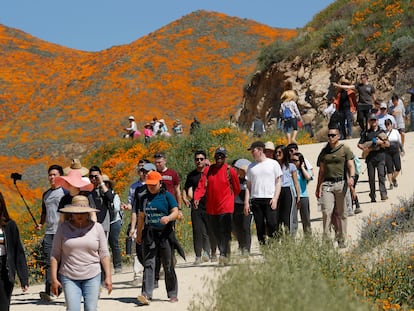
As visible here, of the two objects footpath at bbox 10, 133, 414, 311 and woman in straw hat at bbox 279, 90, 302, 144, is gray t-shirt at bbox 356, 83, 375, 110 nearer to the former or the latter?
woman in straw hat at bbox 279, 90, 302, 144

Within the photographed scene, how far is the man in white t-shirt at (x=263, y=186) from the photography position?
37.5ft

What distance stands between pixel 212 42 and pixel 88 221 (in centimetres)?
6940

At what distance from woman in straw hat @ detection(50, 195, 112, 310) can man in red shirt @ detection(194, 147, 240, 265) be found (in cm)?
413

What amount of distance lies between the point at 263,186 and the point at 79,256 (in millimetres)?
4492

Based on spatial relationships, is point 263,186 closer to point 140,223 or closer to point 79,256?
point 140,223

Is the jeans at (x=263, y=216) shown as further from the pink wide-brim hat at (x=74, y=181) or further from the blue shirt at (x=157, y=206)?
Result: the pink wide-brim hat at (x=74, y=181)

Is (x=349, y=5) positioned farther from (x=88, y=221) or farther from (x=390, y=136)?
(x=88, y=221)

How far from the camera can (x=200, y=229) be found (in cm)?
1291

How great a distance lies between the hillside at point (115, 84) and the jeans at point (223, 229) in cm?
4053

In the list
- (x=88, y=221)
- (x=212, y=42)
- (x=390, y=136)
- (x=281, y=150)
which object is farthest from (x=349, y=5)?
(x=212, y=42)

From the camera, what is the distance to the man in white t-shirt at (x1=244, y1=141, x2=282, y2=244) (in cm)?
1144

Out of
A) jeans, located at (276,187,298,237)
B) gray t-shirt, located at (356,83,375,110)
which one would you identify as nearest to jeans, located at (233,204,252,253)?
jeans, located at (276,187,298,237)

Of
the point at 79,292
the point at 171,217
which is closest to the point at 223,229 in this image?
the point at 171,217

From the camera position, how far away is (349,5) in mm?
37938
